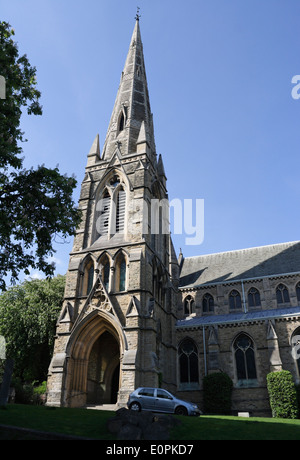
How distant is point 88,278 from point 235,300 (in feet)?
41.7

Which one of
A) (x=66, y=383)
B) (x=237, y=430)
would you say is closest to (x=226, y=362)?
(x=66, y=383)

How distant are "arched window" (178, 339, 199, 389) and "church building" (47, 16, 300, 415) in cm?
7

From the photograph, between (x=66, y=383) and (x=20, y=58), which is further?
(x=66, y=383)

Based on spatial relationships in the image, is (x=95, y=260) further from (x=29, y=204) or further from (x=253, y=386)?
(x=253, y=386)

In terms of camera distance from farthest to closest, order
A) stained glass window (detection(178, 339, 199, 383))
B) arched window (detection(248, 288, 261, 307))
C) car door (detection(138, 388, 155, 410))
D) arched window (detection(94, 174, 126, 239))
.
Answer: arched window (detection(248, 288, 261, 307))
arched window (detection(94, 174, 126, 239))
stained glass window (detection(178, 339, 199, 383))
car door (detection(138, 388, 155, 410))

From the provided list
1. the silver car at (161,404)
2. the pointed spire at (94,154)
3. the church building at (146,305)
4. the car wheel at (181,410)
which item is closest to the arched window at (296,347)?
the church building at (146,305)

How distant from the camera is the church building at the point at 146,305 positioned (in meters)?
21.4

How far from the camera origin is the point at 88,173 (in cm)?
2895

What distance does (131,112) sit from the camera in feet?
105

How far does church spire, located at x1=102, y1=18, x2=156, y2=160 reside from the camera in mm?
30031

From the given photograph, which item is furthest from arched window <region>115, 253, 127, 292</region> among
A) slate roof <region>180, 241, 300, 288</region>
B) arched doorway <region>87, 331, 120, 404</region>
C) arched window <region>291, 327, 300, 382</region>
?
arched window <region>291, 327, 300, 382</region>

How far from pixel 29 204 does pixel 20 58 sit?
5.71 metres

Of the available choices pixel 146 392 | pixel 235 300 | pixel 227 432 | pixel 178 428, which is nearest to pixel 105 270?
pixel 146 392

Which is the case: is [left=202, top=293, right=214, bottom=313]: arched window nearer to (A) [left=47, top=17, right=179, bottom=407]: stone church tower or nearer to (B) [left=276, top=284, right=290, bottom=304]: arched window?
(A) [left=47, top=17, right=179, bottom=407]: stone church tower
